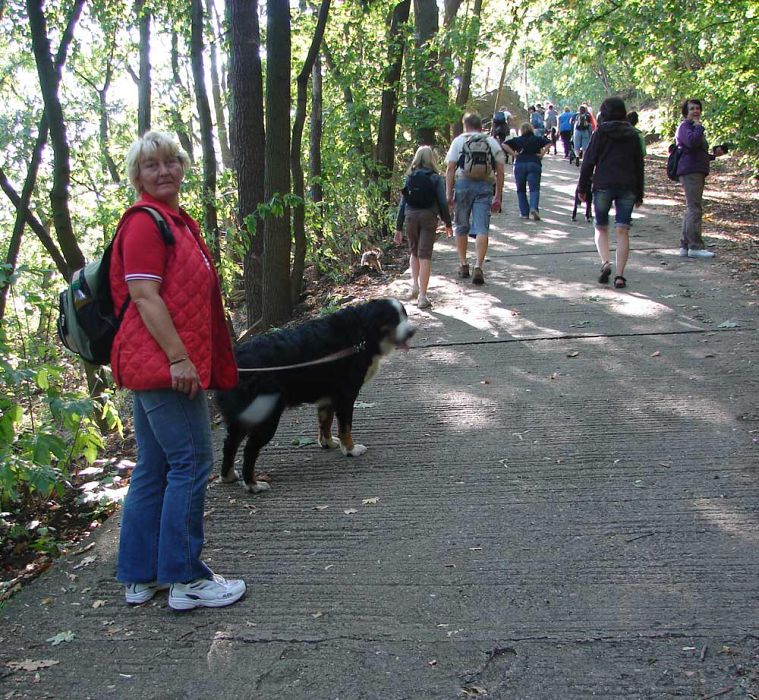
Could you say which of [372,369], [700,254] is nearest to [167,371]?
[372,369]

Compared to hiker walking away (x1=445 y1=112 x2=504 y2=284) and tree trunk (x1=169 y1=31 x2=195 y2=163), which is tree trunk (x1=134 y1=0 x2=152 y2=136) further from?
hiker walking away (x1=445 y1=112 x2=504 y2=284)

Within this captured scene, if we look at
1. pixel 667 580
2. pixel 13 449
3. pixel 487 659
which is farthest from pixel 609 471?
pixel 13 449

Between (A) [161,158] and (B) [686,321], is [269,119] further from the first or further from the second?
(A) [161,158]

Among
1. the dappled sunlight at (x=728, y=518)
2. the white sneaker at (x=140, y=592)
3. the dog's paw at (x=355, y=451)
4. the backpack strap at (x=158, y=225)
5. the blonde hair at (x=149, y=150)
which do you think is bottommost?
the white sneaker at (x=140, y=592)

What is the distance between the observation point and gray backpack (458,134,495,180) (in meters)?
9.12

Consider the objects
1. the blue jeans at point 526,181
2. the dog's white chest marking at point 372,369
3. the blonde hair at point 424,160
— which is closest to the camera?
the dog's white chest marking at point 372,369

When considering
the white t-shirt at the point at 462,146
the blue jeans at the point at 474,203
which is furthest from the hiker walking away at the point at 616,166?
the blue jeans at the point at 474,203

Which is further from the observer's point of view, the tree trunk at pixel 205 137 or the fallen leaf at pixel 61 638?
the tree trunk at pixel 205 137

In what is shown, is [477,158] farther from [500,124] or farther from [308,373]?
[500,124]

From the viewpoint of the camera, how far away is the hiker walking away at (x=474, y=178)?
9.16 meters

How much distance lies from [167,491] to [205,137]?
9.81m

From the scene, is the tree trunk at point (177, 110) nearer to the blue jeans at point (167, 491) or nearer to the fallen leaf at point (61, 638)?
the blue jeans at point (167, 491)

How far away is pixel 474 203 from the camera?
31.0ft

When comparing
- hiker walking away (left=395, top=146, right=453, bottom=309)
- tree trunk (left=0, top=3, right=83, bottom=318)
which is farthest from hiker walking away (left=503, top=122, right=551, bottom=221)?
tree trunk (left=0, top=3, right=83, bottom=318)
